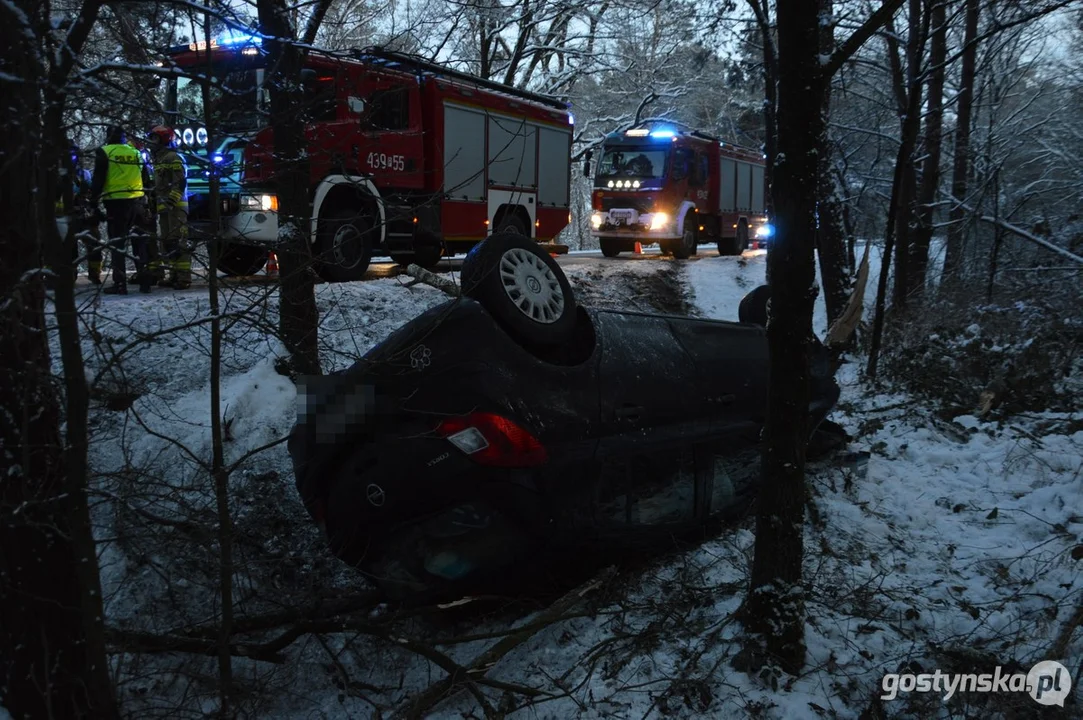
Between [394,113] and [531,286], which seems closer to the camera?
[531,286]

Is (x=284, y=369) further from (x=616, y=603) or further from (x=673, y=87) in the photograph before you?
(x=673, y=87)

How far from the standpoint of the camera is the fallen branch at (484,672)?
324cm

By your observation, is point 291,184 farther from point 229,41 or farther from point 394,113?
point 394,113

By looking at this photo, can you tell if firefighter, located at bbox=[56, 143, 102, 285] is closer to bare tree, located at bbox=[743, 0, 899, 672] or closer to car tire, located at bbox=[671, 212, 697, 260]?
bare tree, located at bbox=[743, 0, 899, 672]

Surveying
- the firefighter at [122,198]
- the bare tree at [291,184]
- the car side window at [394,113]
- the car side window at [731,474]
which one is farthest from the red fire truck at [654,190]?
the firefighter at [122,198]

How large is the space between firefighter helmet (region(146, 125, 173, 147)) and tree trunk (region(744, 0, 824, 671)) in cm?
245

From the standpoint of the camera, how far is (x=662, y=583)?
13.2 ft

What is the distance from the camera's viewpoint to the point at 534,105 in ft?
50.3

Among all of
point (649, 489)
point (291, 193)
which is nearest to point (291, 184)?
point (291, 193)

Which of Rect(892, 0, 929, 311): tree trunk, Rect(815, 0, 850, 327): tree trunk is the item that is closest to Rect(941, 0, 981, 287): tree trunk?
Rect(892, 0, 929, 311): tree trunk

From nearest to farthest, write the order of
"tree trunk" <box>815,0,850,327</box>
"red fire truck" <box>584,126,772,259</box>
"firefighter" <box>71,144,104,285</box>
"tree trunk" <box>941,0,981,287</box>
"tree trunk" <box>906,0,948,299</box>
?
1. "firefighter" <box>71,144,104,285</box>
2. "tree trunk" <box>815,0,850,327</box>
3. "tree trunk" <box>906,0,948,299</box>
4. "tree trunk" <box>941,0,981,287</box>
5. "red fire truck" <box>584,126,772,259</box>

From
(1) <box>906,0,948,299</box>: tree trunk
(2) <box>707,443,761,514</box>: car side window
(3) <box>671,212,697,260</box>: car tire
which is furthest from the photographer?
(3) <box>671,212,697,260</box>: car tire

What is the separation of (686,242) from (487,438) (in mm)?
16943

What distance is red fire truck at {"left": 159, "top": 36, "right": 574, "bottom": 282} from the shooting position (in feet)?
13.4
